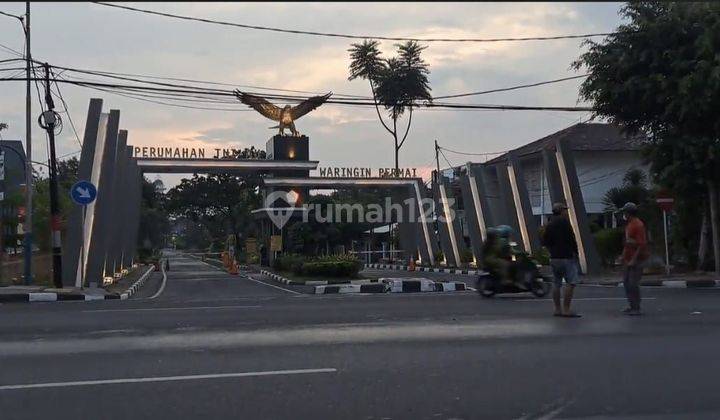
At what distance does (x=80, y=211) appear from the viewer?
22.5 metres

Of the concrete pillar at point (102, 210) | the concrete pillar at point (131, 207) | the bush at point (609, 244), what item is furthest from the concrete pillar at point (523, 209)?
the concrete pillar at point (131, 207)

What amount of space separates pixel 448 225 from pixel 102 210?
1746 cm

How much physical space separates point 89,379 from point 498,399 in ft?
12.8

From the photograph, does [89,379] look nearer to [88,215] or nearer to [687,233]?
[88,215]

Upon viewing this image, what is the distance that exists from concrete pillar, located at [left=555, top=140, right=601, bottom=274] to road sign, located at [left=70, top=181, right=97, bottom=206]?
15.0m

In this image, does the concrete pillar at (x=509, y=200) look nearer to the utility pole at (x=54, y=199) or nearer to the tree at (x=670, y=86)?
the tree at (x=670, y=86)

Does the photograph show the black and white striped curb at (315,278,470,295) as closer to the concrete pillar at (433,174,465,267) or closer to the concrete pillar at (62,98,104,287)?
the concrete pillar at (62,98,104,287)

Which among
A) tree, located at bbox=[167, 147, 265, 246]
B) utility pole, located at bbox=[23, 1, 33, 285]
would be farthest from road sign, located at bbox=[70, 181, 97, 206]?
tree, located at bbox=[167, 147, 265, 246]

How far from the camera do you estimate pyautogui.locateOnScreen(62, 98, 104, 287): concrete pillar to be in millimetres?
22688

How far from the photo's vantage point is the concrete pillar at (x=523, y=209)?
30266 mm

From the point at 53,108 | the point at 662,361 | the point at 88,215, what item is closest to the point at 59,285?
the point at 88,215

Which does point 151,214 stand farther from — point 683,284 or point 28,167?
point 683,284

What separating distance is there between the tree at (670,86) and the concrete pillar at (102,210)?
14.8 metres

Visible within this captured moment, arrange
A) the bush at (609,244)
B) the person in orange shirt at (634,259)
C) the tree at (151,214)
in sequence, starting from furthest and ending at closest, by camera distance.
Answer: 1. the tree at (151,214)
2. the bush at (609,244)
3. the person in orange shirt at (634,259)
